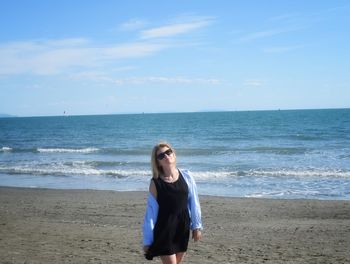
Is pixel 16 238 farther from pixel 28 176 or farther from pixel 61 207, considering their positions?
pixel 28 176

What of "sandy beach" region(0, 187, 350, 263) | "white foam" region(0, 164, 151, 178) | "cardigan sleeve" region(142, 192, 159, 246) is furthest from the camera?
"white foam" region(0, 164, 151, 178)

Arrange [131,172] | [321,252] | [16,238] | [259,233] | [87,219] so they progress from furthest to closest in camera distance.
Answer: [131,172]
[87,219]
[259,233]
[16,238]
[321,252]

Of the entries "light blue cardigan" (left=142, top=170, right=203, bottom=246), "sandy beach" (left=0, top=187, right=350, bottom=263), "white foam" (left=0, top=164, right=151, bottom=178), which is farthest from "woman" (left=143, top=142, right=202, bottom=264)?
"white foam" (left=0, top=164, right=151, bottom=178)

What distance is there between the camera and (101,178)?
19.9 metres

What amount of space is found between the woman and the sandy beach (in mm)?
2669

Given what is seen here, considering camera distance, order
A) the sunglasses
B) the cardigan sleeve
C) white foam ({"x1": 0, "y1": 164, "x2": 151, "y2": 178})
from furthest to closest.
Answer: white foam ({"x1": 0, "y1": 164, "x2": 151, "y2": 178}), the sunglasses, the cardigan sleeve

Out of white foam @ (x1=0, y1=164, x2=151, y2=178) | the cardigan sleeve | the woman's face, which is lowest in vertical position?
white foam @ (x1=0, y1=164, x2=151, y2=178)

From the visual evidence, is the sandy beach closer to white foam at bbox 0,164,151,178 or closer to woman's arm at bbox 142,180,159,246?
woman's arm at bbox 142,180,159,246

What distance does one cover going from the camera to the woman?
398 cm

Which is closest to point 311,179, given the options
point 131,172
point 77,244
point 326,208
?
point 326,208

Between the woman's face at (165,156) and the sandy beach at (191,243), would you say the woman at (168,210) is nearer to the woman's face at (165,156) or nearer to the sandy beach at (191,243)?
the woman's face at (165,156)

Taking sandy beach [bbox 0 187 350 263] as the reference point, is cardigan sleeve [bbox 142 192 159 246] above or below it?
above

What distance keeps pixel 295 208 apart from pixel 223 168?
10000mm

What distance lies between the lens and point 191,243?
7.62 m
